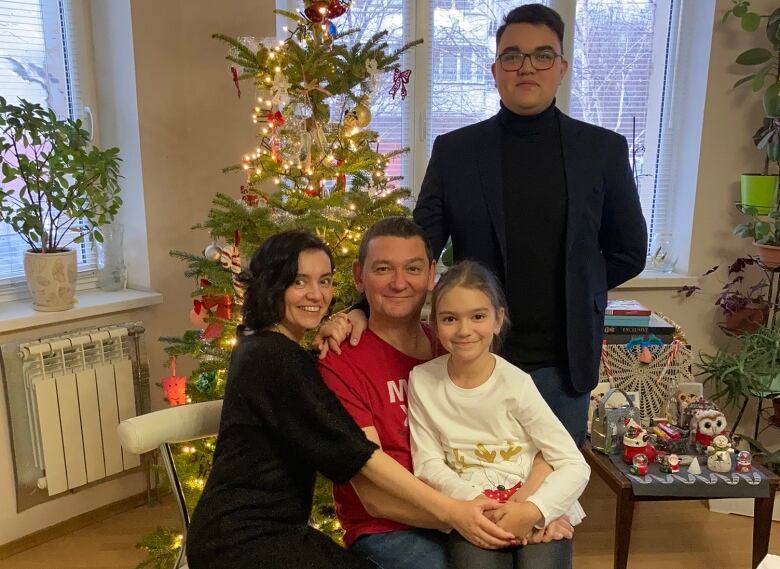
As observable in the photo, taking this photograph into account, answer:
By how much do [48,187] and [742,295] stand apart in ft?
9.57

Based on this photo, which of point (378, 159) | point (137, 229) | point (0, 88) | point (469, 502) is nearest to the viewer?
point (469, 502)

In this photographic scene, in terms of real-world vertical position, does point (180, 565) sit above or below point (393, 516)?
below

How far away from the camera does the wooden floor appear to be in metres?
2.46

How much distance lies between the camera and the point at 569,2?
3.08 m

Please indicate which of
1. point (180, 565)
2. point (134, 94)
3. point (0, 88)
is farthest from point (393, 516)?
point (0, 88)

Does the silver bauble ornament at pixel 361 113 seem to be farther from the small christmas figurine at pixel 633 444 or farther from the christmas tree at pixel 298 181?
the small christmas figurine at pixel 633 444

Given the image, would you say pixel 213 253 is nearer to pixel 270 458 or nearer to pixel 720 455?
pixel 270 458

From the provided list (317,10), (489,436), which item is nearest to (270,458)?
(489,436)

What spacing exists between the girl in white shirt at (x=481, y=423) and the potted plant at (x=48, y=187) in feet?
5.30

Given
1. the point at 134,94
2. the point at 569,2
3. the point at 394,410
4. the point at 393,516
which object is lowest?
the point at 393,516

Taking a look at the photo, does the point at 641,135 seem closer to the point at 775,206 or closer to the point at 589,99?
the point at 589,99

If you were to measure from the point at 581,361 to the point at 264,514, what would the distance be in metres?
0.83

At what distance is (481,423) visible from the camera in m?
1.39

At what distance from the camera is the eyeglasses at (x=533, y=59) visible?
61.0 inches
